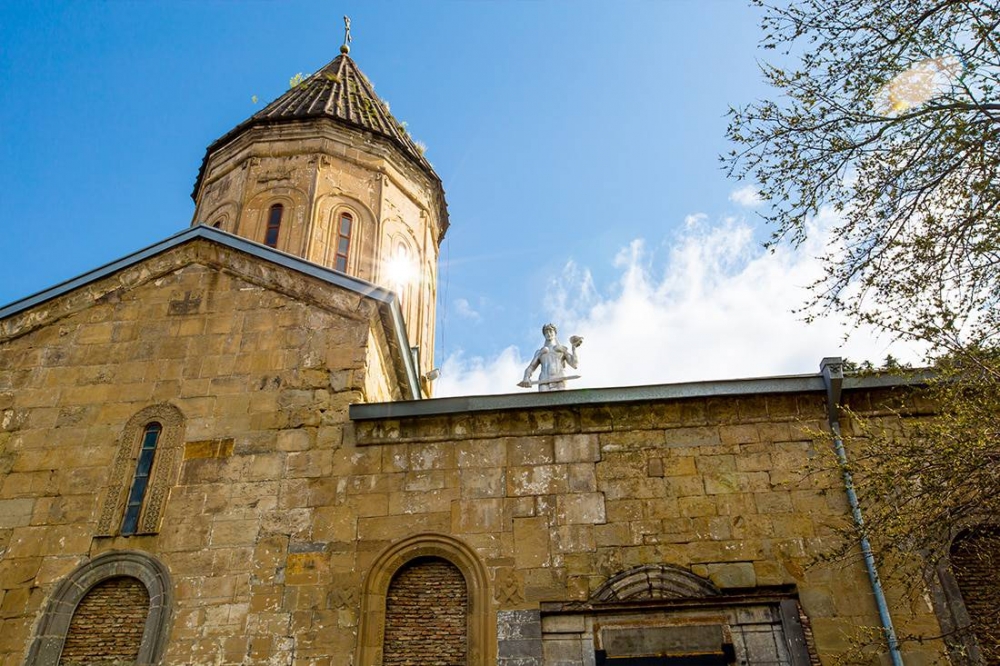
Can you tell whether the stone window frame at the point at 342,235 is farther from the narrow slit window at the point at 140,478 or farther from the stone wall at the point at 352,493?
the narrow slit window at the point at 140,478

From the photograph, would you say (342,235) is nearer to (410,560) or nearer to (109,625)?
(410,560)

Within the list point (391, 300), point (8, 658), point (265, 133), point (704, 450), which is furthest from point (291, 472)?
point (265, 133)

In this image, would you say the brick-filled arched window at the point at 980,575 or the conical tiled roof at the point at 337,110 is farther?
the conical tiled roof at the point at 337,110

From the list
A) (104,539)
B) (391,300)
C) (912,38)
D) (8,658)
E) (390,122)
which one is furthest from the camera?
(390,122)

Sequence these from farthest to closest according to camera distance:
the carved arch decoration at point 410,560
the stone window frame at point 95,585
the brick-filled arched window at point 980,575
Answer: the stone window frame at point 95,585 < the carved arch decoration at point 410,560 < the brick-filled arched window at point 980,575

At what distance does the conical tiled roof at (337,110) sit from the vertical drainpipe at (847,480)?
30.6 feet

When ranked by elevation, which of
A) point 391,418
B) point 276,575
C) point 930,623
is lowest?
point 930,623

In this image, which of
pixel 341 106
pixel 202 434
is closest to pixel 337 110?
pixel 341 106

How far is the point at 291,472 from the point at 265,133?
27.2 ft

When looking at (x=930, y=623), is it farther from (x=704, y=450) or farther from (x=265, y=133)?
(x=265, y=133)

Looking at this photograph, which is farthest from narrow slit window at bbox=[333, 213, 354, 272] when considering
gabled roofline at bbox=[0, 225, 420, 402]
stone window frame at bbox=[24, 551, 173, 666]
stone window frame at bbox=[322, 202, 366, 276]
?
stone window frame at bbox=[24, 551, 173, 666]

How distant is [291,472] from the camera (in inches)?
340

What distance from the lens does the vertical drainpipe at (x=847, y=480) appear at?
23.4 feet

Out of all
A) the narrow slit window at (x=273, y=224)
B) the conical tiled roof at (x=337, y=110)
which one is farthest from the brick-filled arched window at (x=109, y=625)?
the conical tiled roof at (x=337, y=110)
